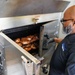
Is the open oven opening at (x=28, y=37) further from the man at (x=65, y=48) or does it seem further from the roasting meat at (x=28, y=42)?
the man at (x=65, y=48)

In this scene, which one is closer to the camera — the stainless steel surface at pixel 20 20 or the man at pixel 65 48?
the man at pixel 65 48

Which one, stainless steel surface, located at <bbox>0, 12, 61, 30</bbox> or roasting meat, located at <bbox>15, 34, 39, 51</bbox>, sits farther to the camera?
roasting meat, located at <bbox>15, 34, 39, 51</bbox>

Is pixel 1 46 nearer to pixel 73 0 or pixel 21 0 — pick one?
pixel 21 0

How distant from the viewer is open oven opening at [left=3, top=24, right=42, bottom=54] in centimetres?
156

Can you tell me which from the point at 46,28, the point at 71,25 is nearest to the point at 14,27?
the point at 46,28

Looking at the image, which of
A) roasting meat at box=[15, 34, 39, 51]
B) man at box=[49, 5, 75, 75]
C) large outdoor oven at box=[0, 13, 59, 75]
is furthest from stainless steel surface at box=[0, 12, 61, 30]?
man at box=[49, 5, 75, 75]

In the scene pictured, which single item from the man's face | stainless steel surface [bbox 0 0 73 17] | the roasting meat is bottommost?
the roasting meat

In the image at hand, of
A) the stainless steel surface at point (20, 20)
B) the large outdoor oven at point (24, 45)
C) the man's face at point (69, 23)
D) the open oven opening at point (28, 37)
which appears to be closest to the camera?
the large outdoor oven at point (24, 45)

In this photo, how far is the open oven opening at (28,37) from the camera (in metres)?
1.56

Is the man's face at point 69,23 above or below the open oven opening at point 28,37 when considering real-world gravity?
above

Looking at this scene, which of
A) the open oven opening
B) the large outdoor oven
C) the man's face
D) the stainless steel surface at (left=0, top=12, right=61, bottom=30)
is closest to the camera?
the large outdoor oven

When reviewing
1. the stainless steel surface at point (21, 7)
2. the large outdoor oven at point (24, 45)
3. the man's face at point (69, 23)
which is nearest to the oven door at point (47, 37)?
the large outdoor oven at point (24, 45)

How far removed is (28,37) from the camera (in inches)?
66.6

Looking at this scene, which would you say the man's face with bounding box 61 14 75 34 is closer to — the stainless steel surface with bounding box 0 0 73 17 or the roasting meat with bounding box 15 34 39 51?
the stainless steel surface with bounding box 0 0 73 17
